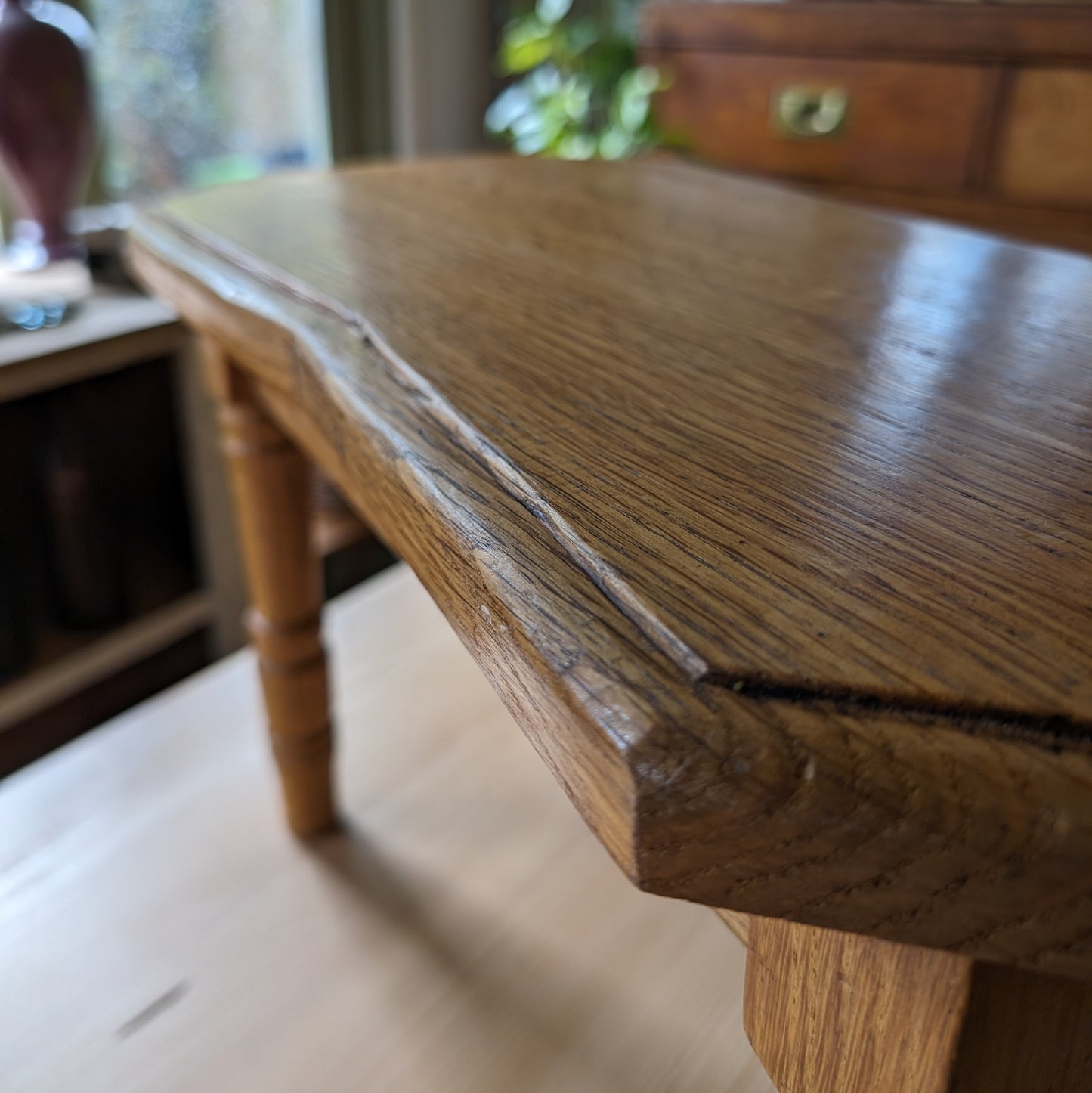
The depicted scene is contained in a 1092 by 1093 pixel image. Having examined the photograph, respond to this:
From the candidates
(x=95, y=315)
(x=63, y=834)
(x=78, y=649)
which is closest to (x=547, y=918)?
(x=63, y=834)

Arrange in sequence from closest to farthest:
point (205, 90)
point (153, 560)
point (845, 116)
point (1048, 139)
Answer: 1. point (1048, 139)
2. point (845, 116)
3. point (153, 560)
4. point (205, 90)

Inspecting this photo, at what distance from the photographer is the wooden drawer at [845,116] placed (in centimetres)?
109

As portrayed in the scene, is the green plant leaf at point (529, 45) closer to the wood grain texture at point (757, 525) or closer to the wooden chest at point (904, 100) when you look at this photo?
the wooden chest at point (904, 100)

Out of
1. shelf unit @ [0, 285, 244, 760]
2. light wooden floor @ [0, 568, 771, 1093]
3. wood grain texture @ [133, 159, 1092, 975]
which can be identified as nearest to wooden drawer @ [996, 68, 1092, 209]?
wood grain texture @ [133, 159, 1092, 975]

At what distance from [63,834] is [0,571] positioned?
41cm

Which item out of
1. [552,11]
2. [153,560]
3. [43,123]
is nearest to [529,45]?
[552,11]

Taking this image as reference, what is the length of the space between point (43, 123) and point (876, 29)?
2.88 feet

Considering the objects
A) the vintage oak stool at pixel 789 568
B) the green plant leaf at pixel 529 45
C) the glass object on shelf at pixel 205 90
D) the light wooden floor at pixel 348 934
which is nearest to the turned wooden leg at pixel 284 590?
the light wooden floor at pixel 348 934

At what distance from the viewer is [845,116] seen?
116cm

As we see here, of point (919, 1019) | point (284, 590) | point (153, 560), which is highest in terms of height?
point (919, 1019)

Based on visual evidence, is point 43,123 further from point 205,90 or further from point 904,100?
point 904,100

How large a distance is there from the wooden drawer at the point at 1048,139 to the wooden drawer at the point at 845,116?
3 centimetres

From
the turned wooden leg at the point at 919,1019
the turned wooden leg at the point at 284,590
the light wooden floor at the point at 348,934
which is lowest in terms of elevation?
the light wooden floor at the point at 348,934

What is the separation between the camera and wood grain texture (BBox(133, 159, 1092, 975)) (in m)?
0.20
